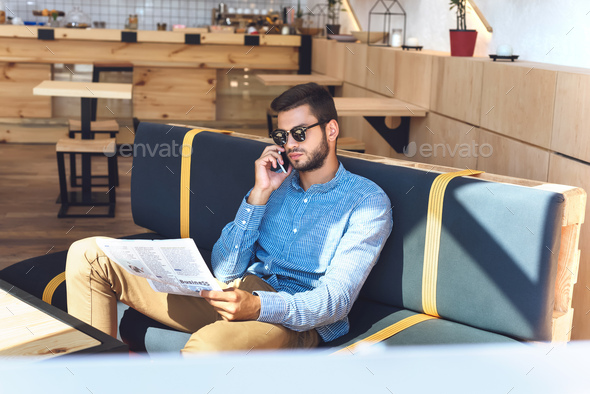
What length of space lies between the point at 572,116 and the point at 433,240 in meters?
0.84

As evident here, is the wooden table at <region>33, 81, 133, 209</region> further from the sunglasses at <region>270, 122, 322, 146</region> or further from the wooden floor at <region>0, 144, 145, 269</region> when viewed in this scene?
the sunglasses at <region>270, 122, 322, 146</region>

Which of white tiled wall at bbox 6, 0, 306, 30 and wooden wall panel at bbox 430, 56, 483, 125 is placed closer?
wooden wall panel at bbox 430, 56, 483, 125

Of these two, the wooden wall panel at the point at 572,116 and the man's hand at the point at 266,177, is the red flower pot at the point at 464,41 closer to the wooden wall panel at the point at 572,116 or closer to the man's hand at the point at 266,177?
the wooden wall panel at the point at 572,116

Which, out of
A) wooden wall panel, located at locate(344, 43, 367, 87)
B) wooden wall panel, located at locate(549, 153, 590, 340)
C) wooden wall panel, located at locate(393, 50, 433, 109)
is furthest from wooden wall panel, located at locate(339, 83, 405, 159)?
wooden wall panel, located at locate(549, 153, 590, 340)

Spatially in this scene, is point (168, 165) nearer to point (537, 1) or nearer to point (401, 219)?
point (401, 219)

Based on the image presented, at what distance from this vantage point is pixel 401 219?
179cm

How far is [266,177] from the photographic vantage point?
1.93 m

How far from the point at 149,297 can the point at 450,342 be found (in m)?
0.84

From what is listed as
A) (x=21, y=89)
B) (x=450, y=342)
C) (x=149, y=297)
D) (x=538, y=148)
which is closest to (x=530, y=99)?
(x=538, y=148)

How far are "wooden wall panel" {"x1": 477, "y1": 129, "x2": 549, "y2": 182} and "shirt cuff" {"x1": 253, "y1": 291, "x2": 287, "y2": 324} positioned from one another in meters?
1.30

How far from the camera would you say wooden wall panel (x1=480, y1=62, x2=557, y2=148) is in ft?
7.72

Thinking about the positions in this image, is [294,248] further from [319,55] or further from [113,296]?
[319,55]

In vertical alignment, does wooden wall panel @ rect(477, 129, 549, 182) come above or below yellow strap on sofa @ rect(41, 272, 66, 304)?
above

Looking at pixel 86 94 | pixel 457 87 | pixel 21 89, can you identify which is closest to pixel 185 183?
pixel 457 87
